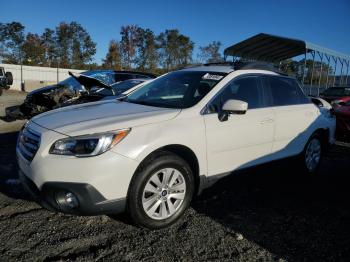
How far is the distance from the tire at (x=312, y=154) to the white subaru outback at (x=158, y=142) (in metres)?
0.55

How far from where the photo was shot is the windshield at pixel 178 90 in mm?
4043

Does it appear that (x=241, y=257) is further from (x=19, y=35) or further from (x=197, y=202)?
(x=19, y=35)

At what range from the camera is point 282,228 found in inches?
145

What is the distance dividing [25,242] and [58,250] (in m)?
0.36

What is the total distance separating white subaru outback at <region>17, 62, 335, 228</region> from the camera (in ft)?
10.2

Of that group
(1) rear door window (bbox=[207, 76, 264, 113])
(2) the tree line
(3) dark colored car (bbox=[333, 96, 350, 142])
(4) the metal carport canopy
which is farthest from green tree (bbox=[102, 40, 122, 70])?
(1) rear door window (bbox=[207, 76, 264, 113])

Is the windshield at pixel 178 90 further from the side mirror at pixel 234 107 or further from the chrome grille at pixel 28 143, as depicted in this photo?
the chrome grille at pixel 28 143

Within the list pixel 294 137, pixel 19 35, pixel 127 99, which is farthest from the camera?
pixel 19 35

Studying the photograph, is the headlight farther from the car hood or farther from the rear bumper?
the rear bumper

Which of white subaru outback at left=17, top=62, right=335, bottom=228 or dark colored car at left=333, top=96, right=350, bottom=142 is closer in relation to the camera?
white subaru outback at left=17, top=62, right=335, bottom=228

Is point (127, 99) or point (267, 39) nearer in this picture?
point (127, 99)

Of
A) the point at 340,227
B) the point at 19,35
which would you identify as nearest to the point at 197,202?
the point at 340,227

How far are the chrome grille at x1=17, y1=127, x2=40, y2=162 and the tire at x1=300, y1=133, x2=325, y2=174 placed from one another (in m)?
3.85

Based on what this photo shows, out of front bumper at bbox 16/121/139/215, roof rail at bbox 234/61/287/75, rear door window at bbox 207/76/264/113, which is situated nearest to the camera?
front bumper at bbox 16/121/139/215
